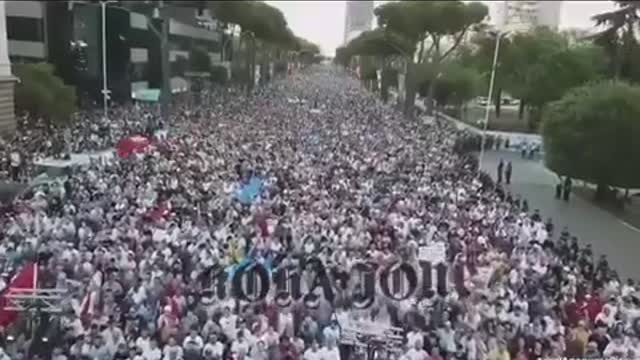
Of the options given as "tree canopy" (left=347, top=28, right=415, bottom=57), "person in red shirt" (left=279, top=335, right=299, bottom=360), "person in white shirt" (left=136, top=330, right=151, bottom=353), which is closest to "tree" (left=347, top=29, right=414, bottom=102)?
"tree canopy" (left=347, top=28, right=415, bottom=57)

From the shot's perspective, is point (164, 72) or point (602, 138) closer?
point (602, 138)

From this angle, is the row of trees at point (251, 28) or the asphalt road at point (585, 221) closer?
the asphalt road at point (585, 221)

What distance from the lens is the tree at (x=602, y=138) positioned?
1112 inches

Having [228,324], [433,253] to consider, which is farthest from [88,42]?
[228,324]

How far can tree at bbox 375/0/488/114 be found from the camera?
198 feet

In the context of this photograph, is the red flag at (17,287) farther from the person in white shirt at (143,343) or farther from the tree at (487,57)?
the tree at (487,57)

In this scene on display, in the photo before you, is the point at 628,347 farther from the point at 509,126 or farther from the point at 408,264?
the point at 509,126

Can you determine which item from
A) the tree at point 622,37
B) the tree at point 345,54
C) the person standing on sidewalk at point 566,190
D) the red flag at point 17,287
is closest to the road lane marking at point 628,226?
the person standing on sidewalk at point 566,190

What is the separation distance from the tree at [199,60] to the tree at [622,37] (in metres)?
48.4

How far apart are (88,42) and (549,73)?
25.8m

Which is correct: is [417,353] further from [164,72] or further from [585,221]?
[164,72]

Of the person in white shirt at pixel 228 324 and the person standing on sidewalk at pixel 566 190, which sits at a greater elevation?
the person in white shirt at pixel 228 324

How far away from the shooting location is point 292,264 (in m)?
15.3

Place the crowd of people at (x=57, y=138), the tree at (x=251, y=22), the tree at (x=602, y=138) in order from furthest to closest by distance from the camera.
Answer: the tree at (x=251, y=22)
the tree at (x=602, y=138)
the crowd of people at (x=57, y=138)
